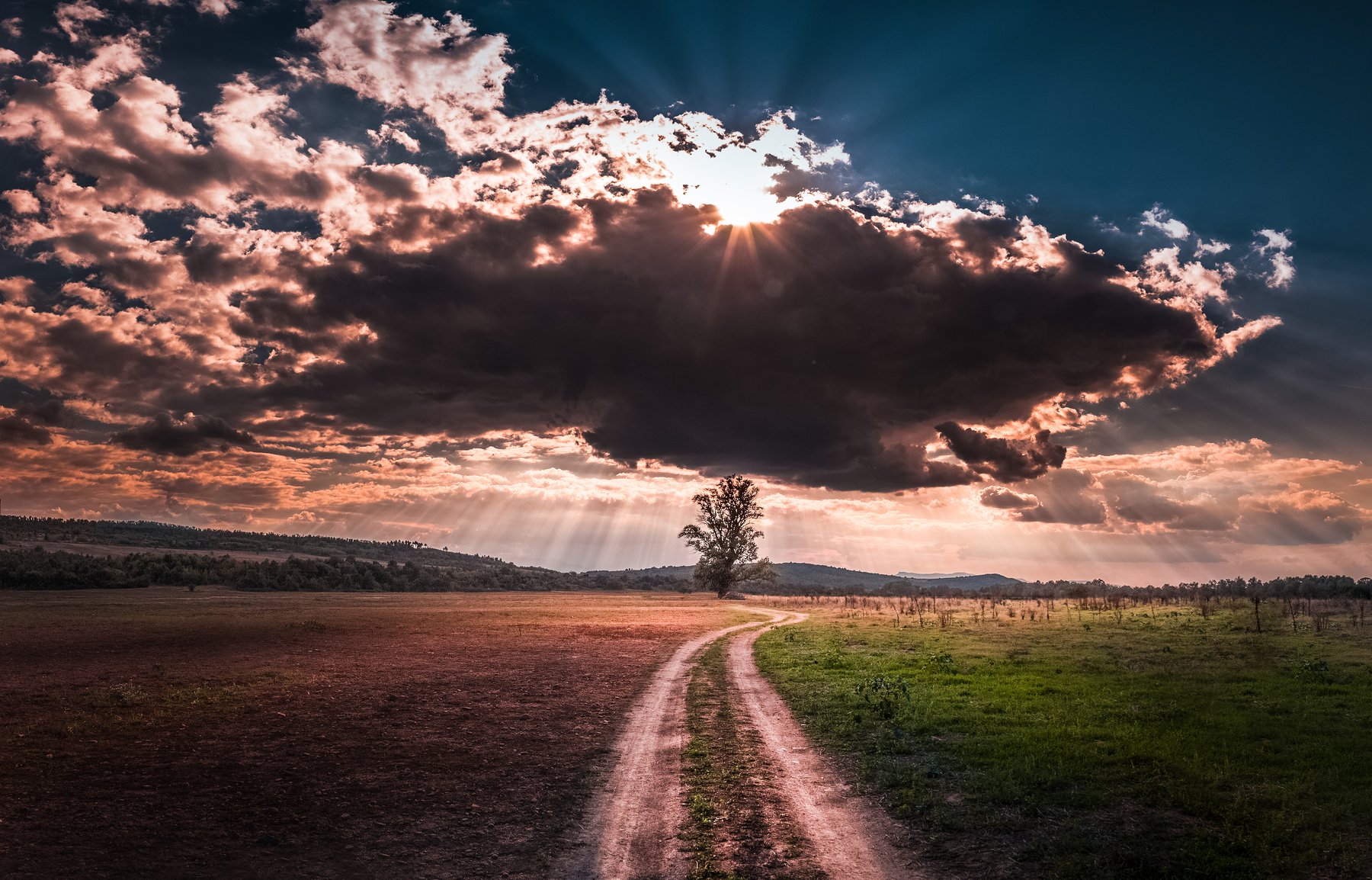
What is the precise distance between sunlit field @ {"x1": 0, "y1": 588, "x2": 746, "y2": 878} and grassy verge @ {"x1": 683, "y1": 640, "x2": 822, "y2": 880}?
6.10ft

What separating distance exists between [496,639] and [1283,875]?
33276 mm

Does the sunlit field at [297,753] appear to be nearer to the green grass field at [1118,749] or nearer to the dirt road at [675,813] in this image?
the dirt road at [675,813]

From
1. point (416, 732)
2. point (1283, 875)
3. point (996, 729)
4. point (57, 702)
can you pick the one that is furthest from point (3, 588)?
point (1283, 875)

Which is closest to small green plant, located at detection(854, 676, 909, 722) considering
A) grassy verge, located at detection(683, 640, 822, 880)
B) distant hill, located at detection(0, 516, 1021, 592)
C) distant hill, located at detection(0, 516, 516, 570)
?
grassy verge, located at detection(683, 640, 822, 880)

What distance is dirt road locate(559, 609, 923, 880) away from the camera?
28.7 ft

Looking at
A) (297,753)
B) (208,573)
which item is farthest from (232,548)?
(297,753)

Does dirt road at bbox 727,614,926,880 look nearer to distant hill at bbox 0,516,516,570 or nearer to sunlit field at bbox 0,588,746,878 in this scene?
sunlit field at bbox 0,588,746,878

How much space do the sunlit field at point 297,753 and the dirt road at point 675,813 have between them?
0.61m

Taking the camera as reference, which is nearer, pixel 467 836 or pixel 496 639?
pixel 467 836

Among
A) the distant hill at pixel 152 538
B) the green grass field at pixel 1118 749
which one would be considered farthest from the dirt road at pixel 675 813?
the distant hill at pixel 152 538

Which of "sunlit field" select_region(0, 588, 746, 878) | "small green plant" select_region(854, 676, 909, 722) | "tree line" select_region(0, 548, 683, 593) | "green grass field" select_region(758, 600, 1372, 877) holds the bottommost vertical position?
"tree line" select_region(0, 548, 683, 593)

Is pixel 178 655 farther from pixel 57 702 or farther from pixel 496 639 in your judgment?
pixel 496 639

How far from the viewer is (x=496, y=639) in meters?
37.0

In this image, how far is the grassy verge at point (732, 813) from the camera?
865 centimetres
